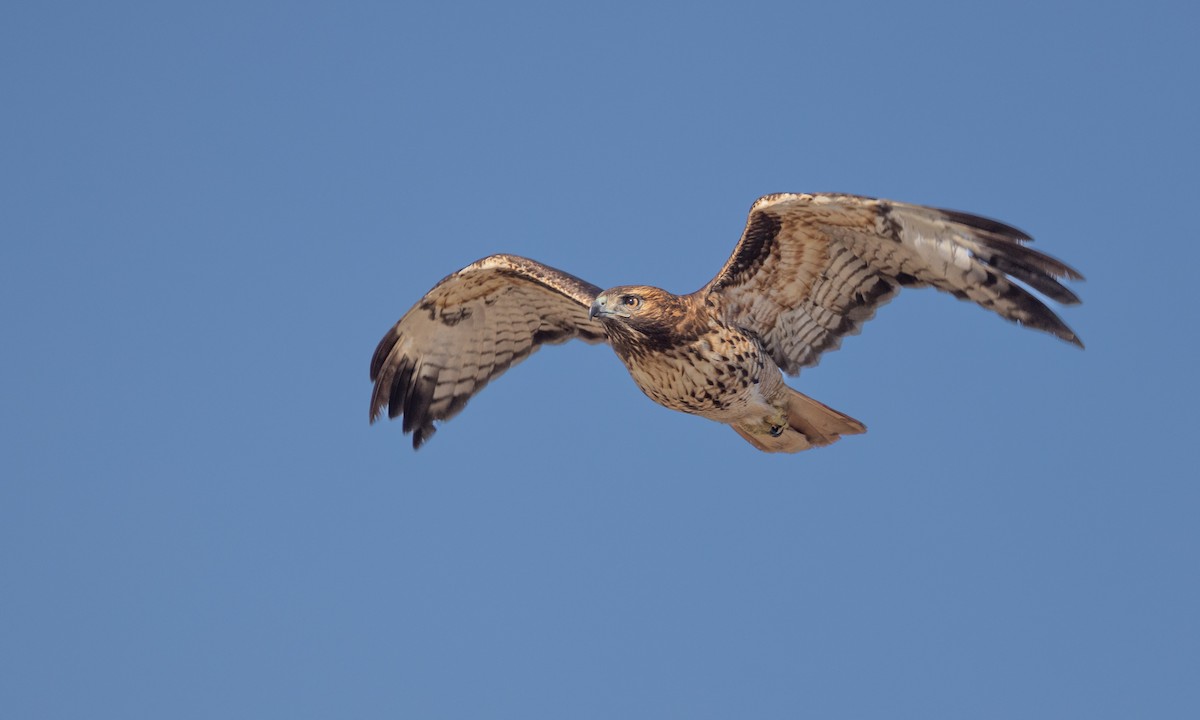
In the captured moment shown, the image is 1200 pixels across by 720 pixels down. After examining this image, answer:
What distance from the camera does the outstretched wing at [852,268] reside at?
11.2 m

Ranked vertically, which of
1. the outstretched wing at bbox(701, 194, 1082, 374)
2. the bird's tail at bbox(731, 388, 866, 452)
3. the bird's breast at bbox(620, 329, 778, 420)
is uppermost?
the outstretched wing at bbox(701, 194, 1082, 374)

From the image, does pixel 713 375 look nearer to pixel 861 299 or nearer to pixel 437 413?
pixel 861 299

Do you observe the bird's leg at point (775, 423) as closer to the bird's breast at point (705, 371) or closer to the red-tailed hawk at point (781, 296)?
the red-tailed hawk at point (781, 296)

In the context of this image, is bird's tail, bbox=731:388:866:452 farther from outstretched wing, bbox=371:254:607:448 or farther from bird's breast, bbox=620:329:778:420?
outstretched wing, bbox=371:254:607:448

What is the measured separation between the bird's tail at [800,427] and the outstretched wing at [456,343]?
5.28ft

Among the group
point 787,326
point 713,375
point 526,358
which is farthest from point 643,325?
point 526,358

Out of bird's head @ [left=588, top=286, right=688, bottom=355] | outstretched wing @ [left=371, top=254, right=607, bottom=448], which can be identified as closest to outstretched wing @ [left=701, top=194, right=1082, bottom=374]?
bird's head @ [left=588, top=286, right=688, bottom=355]

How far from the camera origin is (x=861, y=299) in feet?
40.2

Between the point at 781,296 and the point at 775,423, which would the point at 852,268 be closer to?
the point at 781,296

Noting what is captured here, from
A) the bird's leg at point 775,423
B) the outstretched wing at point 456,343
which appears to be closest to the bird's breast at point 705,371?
the bird's leg at point 775,423

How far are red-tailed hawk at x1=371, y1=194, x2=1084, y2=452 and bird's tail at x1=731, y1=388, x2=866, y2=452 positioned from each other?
0.01 meters

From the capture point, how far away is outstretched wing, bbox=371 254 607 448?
44.3ft

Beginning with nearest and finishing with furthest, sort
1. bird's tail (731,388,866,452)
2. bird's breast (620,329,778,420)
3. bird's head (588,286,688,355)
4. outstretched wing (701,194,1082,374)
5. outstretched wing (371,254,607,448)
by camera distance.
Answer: outstretched wing (701,194,1082,374) < bird's head (588,286,688,355) < bird's breast (620,329,778,420) < bird's tail (731,388,866,452) < outstretched wing (371,254,607,448)

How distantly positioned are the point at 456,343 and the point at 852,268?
346 cm
